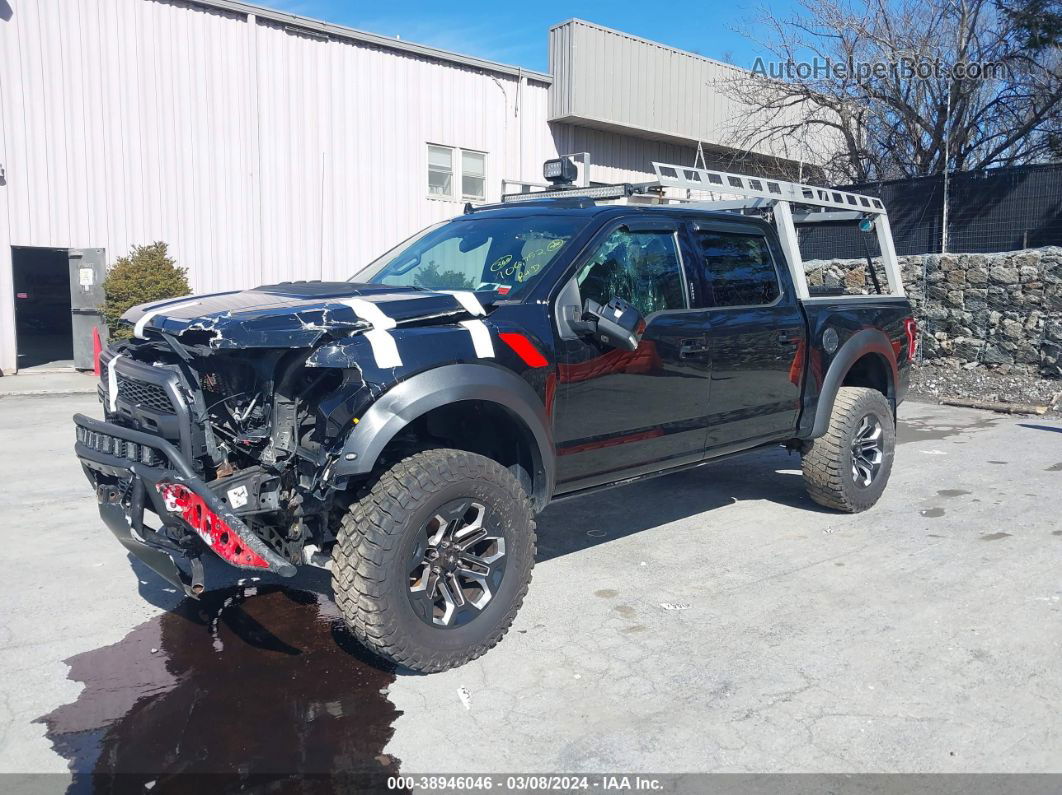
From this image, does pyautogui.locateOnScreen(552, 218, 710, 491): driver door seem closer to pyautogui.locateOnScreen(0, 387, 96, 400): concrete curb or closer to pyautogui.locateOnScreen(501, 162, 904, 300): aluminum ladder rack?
pyautogui.locateOnScreen(501, 162, 904, 300): aluminum ladder rack

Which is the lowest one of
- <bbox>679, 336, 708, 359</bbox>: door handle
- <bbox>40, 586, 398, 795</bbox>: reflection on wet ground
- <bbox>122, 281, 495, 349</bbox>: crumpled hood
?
<bbox>40, 586, 398, 795</bbox>: reflection on wet ground

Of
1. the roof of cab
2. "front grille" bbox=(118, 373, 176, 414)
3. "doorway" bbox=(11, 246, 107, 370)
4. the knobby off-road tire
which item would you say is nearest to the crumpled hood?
"front grille" bbox=(118, 373, 176, 414)

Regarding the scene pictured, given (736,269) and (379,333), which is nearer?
(379,333)

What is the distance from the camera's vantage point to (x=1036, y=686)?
3.60m

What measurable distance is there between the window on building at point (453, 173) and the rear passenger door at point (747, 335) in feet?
42.8

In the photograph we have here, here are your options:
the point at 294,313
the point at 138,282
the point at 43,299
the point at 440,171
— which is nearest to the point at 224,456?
the point at 294,313

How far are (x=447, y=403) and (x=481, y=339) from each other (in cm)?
35

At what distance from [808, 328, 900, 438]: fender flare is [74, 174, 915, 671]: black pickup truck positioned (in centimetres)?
75

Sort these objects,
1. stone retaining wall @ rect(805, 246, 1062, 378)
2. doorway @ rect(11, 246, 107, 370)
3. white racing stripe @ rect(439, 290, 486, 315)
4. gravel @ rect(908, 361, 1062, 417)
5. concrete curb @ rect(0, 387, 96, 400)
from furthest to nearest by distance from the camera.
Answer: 1. doorway @ rect(11, 246, 107, 370)
2. concrete curb @ rect(0, 387, 96, 400)
3. stone retaining wall @ rect(805, 246, 1062, 378)
4. gravel @ rect(908, 361, 1062, 417)
5. white racing stripe @ rect(439, 290, 486, 315)

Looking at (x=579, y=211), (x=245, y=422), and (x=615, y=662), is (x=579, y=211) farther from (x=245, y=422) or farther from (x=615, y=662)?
(x=615, y=662)

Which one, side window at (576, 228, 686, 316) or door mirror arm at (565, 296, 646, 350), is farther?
side window at (576, 228, 686, 316)

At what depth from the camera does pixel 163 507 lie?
3453 mm

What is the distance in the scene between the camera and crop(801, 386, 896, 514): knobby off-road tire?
19.1 ft

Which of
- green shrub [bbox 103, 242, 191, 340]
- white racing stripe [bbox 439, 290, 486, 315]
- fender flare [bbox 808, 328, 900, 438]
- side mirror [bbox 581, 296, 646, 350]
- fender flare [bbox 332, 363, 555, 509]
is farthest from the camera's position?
green shrub [bbox 103, 242, 191, 340]
